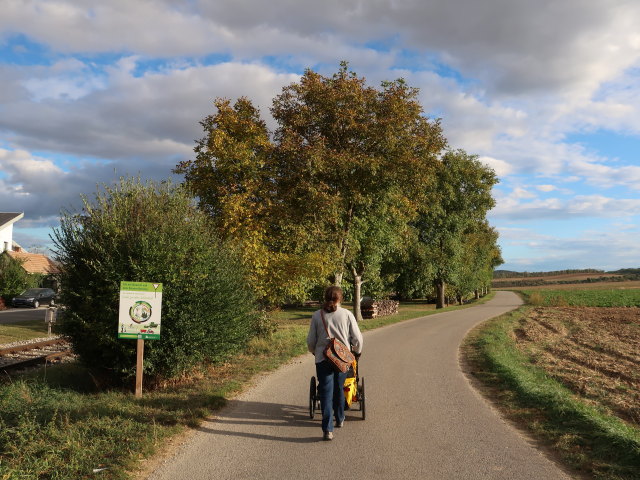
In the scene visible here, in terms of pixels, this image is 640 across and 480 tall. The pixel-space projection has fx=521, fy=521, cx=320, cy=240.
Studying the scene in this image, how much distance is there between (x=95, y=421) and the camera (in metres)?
6.49

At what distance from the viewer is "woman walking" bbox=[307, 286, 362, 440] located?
6.39 meters

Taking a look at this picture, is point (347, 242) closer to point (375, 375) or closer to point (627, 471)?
point (375, 375)

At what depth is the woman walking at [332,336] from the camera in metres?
6.39

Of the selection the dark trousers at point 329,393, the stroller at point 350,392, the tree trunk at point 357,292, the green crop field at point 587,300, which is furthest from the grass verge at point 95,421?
the green crop field at point 587,300

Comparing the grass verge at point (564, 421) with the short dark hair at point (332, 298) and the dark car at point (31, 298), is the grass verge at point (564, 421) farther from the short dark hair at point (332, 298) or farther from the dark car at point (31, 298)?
the dark car at point (31, 298)

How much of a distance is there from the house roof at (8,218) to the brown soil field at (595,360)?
49049mm

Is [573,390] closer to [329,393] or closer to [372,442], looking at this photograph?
[372,442]

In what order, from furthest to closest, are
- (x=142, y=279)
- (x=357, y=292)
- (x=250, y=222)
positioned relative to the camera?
(x=357, y=292) → (x=250, y=222) → (x=142, y=279)

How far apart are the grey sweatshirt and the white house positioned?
53996mm

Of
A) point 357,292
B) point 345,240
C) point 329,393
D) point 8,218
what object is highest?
point 8,218

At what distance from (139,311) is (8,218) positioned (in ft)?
174

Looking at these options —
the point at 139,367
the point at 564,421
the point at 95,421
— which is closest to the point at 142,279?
the point at 139,367

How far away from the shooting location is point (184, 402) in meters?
7.87

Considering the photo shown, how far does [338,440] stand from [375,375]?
455cm
